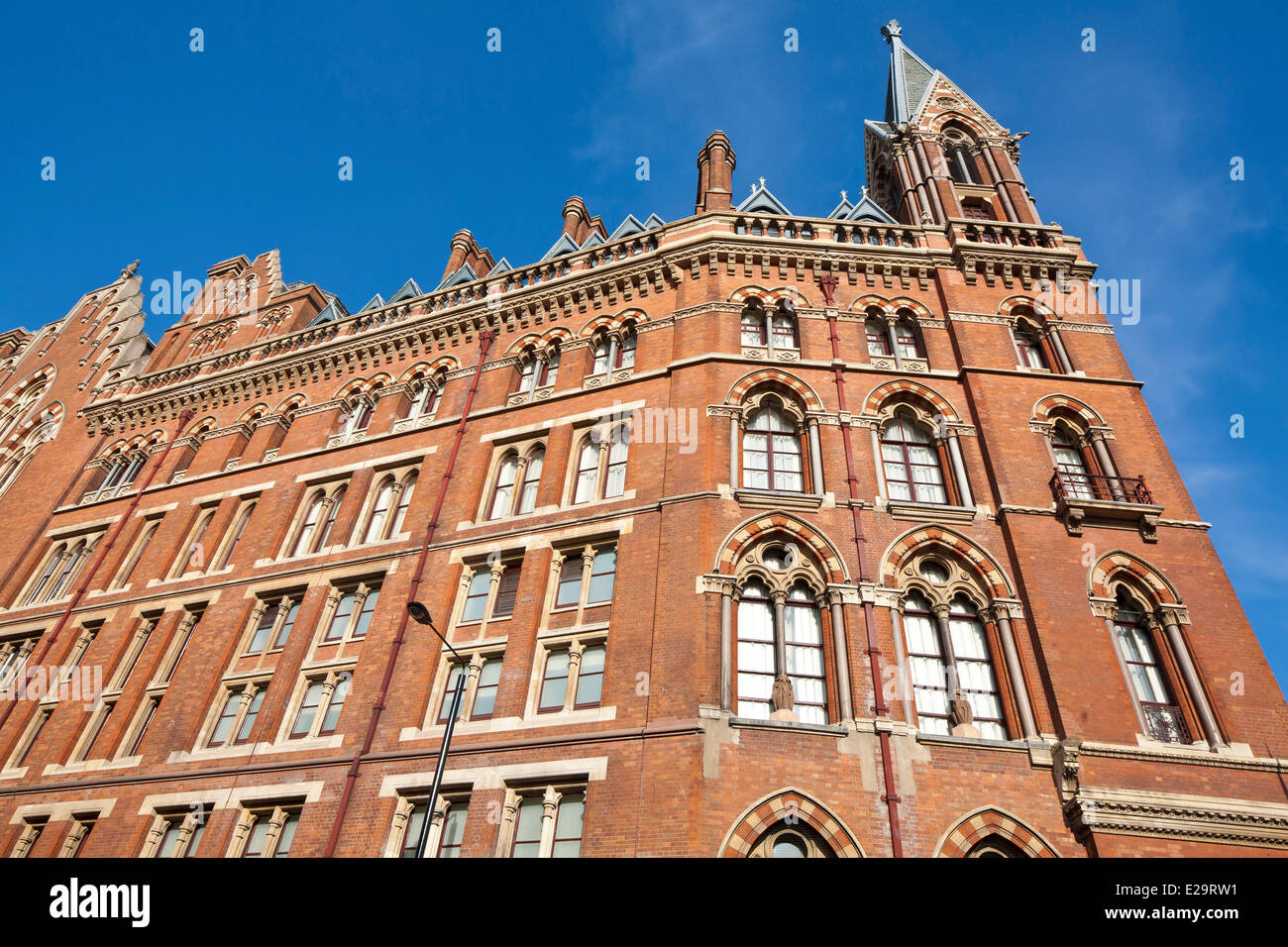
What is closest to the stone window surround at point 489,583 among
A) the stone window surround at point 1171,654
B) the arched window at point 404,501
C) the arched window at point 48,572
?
the arched window at point 404,501

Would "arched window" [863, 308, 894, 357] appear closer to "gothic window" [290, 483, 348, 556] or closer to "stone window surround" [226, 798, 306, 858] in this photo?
"gothic window" [290, 483, 348, 556]

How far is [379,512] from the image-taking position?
23.5 meters

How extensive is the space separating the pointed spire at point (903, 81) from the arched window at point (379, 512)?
888 inches

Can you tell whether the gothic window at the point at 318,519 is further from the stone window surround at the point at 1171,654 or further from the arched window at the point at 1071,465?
the stone window surround at the point at 1171,654

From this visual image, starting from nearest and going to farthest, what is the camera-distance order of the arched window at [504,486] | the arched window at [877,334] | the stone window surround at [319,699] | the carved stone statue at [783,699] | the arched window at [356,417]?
the carved stone statue at [783,699], the stone window surround at [319,699], the arched window at [504,486], the arched window at [877,334], the arched window at [356,417]

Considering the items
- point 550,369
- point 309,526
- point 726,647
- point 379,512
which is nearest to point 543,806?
point 726,647

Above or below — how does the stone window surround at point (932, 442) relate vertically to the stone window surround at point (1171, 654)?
above

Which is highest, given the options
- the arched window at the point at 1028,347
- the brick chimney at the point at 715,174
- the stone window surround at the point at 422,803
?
the brick chimney at the point at 715,174

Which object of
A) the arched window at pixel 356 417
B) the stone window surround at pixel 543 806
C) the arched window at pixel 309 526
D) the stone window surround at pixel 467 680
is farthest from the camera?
the arched window at pixel 356 417

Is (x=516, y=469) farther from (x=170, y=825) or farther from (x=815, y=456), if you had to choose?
(x=170, y=825)

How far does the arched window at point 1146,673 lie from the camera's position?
15.5 metres

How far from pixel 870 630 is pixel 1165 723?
5737 millimetres
